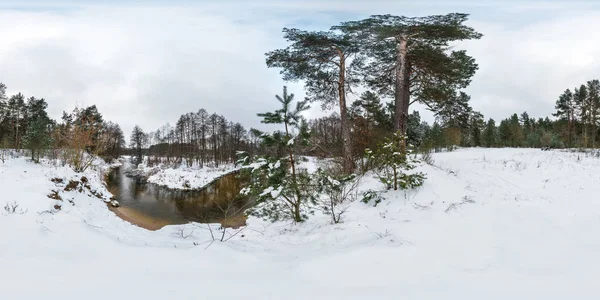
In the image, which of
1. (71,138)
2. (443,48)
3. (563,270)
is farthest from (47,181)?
(443,48)

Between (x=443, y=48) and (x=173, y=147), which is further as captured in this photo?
(x=173, y=147)

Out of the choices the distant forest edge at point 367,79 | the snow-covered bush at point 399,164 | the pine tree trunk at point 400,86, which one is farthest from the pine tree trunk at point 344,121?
the snow-covered bush at point 399,164

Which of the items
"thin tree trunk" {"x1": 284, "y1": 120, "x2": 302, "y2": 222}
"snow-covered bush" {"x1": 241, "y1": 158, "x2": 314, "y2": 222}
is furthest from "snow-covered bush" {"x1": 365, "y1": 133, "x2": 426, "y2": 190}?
"thin tree trunk" {"x1": 284, "y1": 120, "x2": 302, "y2": 222}

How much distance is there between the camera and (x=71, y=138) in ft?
51.1

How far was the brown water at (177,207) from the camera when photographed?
501 inches

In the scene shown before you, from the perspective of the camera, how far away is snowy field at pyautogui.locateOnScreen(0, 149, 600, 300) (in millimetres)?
3064

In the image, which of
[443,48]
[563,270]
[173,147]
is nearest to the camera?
[563,270]

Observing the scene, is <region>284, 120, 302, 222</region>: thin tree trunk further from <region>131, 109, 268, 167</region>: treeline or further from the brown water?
<region>131, 109, 268, 167</region>: treeline

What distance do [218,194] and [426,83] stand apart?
16.6m

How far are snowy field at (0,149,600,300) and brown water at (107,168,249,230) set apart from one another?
589 cm

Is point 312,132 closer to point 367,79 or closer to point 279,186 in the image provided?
point 279,186

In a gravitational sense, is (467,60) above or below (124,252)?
above

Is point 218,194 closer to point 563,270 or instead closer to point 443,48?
point 443,48

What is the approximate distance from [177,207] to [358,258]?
15531 millimetres
